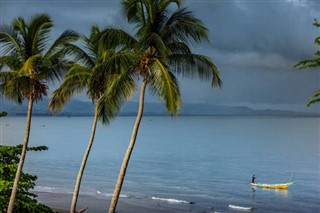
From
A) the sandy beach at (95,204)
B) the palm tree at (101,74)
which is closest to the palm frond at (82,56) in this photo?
the palm tree at (101,74)

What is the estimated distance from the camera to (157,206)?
48.9 m

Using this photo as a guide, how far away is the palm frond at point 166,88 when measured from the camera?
15469 mm

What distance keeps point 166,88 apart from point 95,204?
34668mm

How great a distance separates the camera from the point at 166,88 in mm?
15688

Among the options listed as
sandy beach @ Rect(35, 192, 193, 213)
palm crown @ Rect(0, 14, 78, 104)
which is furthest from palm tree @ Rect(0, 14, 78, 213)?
sandy beach @ Rect(35, 192, 193, 213)

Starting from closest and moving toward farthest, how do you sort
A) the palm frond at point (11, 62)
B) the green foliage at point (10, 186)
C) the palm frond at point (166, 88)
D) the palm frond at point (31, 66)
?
1. the palm frond at point (166, 88)
2. the palm frond at point (31, 66)
3. the green foliage at point (10, 186)
4. the palm frond at point (11, 62)

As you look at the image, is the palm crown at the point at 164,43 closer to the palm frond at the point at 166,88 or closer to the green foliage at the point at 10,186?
the palm frond at the point at 166,88

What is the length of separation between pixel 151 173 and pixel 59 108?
57057mm

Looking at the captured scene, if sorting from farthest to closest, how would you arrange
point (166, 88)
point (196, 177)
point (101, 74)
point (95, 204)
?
point (196, 177)
point (95, 204)
point (101, 74)
point (166, 88)

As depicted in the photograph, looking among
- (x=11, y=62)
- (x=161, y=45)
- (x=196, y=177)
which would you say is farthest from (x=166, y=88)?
(x=196, y=177)

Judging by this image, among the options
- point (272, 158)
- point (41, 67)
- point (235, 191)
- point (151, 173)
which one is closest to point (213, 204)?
point (235, 191)

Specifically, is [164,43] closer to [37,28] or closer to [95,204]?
[37,28]

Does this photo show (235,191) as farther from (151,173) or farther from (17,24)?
(17,24)

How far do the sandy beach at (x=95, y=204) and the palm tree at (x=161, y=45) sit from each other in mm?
28645
